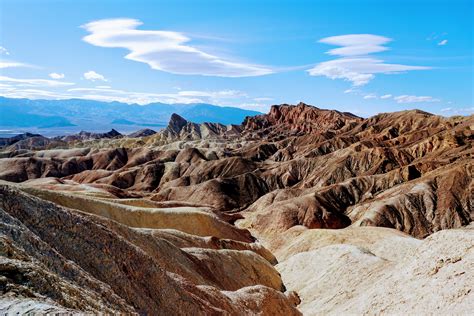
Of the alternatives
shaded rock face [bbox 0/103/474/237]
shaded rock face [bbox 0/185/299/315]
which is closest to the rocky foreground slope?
shaded rock face [bbox 0/185/299/315]

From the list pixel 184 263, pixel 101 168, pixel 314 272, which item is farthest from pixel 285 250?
pixel 101 168

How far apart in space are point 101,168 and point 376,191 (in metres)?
86.0

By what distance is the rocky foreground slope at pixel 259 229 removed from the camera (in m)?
17.1

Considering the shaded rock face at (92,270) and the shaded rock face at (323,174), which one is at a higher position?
the shaded rock face at (92,270)

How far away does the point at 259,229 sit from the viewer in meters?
72.6

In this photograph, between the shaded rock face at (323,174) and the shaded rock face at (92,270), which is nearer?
the shaded rock face at (92,270)

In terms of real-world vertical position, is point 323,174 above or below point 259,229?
above

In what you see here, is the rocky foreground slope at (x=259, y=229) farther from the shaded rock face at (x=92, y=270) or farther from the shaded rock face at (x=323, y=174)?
the shaded rock face at (x=323, y=174)

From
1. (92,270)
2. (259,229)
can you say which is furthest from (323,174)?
(92,270)

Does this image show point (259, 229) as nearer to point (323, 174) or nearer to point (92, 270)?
point (323, 174)

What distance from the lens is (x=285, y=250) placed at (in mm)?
54688

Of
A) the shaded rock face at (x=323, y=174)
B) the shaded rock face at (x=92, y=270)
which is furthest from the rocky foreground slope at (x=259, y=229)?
the shaded rock face at (x=323, y=174)

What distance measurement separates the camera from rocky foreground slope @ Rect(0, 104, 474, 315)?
17.1 m

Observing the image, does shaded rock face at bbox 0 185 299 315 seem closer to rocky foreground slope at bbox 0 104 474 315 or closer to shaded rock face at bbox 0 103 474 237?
rocky foreground slope at bbox 0 104 474 315
